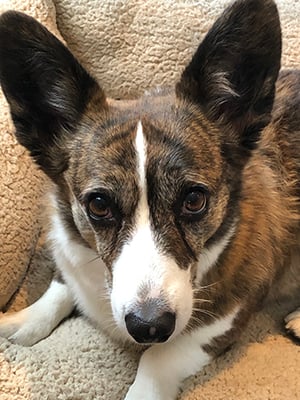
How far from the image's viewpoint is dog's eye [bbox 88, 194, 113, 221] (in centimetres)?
150

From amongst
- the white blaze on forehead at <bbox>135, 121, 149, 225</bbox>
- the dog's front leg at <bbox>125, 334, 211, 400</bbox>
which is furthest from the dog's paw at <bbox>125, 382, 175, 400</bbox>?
the white blaze on forehead at <bbox>135, 121, 149, 225</bbox>

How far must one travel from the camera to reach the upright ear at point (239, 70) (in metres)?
1.50

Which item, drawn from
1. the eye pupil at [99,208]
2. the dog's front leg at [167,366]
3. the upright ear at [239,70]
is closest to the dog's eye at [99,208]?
the eye pupil at [99,208]

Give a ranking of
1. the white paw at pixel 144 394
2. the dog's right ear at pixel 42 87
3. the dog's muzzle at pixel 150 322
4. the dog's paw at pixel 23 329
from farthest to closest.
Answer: the dog's paw at pixel 23 329
the white paw at pixel 144 394
the dog's right ear at pixel 42 87
the dog's muzzle at pixel 150 322

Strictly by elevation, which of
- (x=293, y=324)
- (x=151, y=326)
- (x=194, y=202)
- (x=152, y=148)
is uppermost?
(x=152, y=148)

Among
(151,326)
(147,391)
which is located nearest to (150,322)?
(151,326)

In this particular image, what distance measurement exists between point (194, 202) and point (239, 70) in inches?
12.6

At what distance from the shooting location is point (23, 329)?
1.94 meters

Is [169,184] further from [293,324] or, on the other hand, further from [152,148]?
[293,324]

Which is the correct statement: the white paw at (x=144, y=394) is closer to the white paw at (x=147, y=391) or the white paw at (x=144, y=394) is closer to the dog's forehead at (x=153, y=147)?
the white paw at (x=147, y=391)

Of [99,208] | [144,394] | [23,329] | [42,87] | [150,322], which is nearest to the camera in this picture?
[150,322]

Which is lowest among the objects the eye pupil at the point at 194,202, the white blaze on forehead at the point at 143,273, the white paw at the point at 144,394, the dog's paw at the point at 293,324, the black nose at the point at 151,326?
the dog's paw at the point at 293,324

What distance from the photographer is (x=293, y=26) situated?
2428 mm

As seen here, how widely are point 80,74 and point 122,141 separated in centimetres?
19
